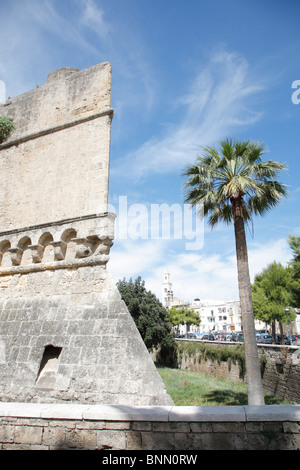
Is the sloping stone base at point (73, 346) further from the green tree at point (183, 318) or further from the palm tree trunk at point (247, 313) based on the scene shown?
the green tree at point (183, 318)

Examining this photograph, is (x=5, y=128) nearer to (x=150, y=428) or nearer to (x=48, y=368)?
(x=48, y=368)

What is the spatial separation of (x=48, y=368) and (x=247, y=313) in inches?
194

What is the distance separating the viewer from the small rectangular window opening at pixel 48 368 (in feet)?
18.4

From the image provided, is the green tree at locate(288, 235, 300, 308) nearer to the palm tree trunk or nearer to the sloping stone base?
the palm tree trunk

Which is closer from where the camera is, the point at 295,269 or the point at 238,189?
the point at 238,189

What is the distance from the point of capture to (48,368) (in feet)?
19.2

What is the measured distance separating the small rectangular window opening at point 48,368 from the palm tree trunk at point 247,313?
456 cm

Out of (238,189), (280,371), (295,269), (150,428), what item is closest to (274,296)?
(295,269)

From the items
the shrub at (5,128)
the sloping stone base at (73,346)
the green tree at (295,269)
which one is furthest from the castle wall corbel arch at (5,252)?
the green tree at (295,269)

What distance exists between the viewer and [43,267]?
725 centimetres

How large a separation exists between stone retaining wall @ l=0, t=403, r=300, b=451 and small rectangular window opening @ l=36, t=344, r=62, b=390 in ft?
6.90
